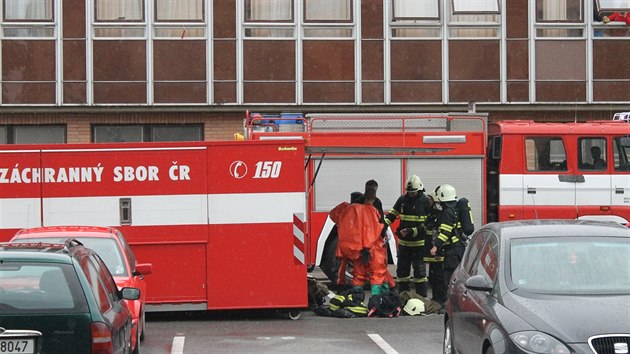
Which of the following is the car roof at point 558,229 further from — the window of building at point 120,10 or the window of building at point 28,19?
the window of building at point 28,19

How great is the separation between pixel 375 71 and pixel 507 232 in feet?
51.8

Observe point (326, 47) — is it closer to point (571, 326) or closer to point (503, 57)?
point (503, 57)

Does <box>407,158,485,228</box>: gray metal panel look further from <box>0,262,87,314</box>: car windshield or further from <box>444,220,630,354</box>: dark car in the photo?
<box>0,262,87,314</box>: car windshield

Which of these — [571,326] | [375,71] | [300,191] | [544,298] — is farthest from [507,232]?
[375,71]

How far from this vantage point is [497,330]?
776 centimetres

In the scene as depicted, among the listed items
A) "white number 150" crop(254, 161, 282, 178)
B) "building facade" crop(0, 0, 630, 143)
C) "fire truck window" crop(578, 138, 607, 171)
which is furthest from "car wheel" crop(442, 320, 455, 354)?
"building facade" crop(0, 0, 630, 143)

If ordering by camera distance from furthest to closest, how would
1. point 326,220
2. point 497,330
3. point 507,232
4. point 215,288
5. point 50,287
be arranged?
point 326,220
point 215,288
point 507,232
point 497,330
point 50,287

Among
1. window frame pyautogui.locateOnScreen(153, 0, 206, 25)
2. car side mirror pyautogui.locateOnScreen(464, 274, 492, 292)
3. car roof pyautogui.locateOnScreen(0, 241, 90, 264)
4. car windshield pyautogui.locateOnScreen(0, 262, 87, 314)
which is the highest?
window frame pyautogui.locateOnScreen(153, 0, 206, 25)

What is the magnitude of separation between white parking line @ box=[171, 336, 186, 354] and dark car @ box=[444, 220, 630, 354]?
3282 mm

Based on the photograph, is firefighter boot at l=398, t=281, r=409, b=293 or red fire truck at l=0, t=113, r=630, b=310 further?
firefighter boot at l=398, t=281, r=409, b=293

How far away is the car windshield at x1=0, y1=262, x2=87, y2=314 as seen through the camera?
275 inches

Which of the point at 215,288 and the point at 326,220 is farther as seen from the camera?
the point at 326,220

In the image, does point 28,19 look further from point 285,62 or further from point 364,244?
point 364,244

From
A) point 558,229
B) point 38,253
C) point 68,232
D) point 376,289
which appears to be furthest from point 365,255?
point 38,253
